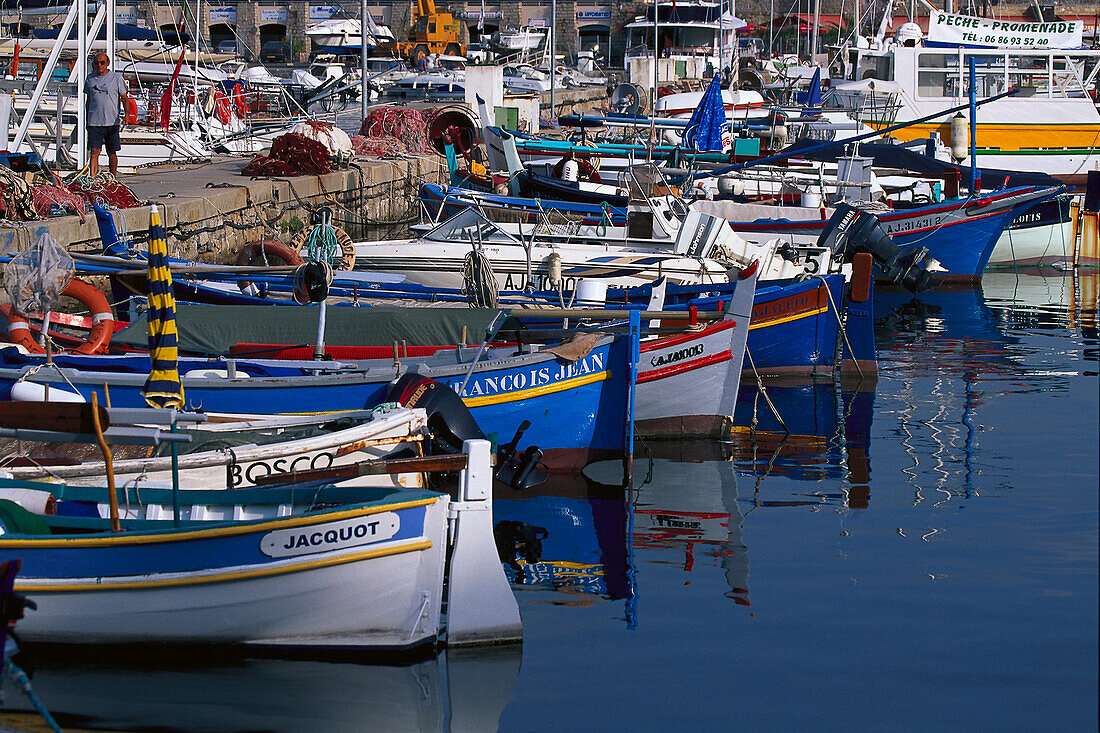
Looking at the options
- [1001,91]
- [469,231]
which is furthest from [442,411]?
[1001,91]

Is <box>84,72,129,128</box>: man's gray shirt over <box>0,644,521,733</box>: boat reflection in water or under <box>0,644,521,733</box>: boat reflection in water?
over

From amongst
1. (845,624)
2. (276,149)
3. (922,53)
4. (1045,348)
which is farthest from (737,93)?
(845,624)

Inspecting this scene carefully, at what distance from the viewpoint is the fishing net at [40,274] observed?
9672 mm

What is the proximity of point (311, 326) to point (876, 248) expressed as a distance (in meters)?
9.45

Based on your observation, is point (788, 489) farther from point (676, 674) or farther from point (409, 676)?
point (409, 676)

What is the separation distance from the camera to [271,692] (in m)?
6.51

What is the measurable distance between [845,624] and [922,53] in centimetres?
2140

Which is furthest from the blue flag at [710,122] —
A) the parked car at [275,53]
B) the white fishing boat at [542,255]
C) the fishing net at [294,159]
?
the parked car at [275,53]

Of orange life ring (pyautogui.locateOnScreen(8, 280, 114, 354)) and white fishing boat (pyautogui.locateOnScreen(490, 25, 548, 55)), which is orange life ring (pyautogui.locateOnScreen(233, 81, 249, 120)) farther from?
white fishing boat (pyautogui.locateOnScreen(490, 25, 548, 55))

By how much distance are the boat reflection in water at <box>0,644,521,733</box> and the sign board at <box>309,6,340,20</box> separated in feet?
213

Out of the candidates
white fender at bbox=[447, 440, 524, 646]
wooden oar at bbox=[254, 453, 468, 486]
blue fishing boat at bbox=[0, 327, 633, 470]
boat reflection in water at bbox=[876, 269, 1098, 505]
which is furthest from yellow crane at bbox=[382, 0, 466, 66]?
white fender at bbox=[447, 440, 524, 646]

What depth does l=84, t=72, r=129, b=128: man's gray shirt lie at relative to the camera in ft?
59.1

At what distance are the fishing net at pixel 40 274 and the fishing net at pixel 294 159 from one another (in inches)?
531

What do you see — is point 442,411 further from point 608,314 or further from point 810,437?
point 810,437
